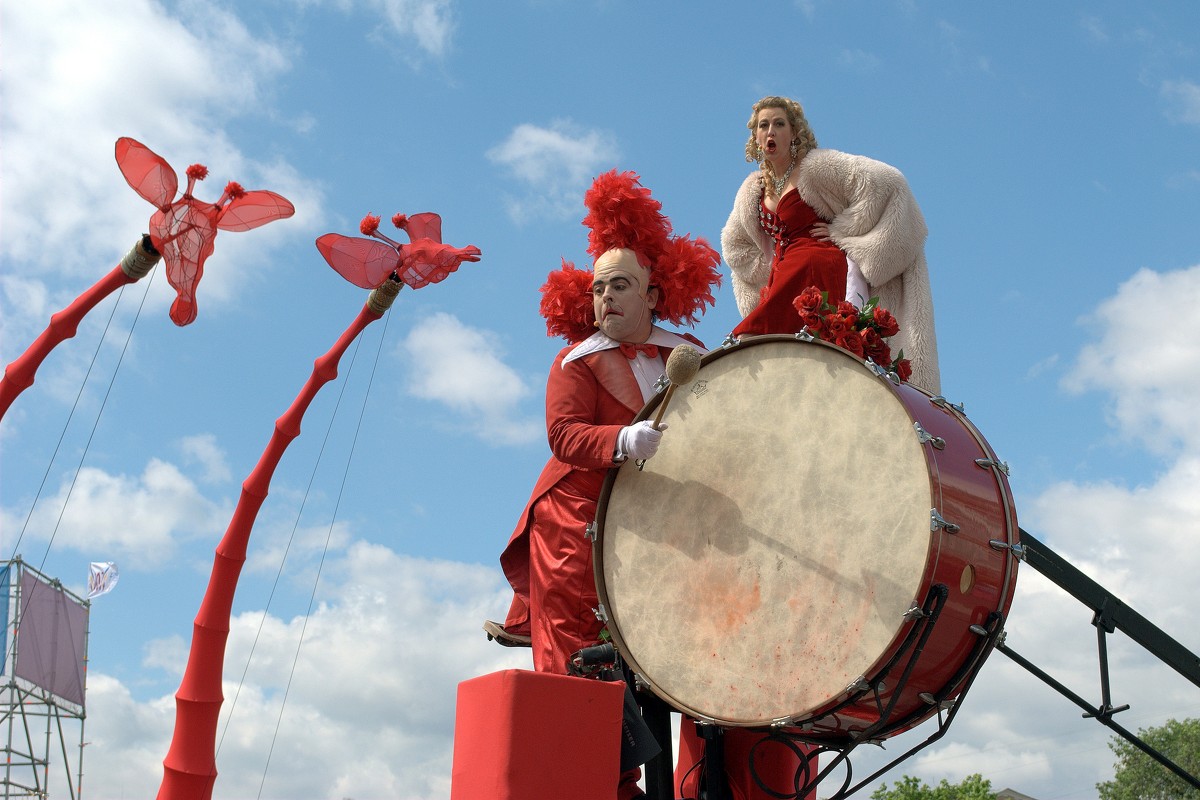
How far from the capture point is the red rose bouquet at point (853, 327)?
475cm

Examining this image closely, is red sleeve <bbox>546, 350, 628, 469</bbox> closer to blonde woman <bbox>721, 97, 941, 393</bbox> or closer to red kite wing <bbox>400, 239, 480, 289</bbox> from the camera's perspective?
blonde woman <bbox>721, 97, 941, 393</bbox>

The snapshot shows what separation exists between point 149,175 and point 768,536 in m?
8.33

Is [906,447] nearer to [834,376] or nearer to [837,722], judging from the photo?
[834,376]

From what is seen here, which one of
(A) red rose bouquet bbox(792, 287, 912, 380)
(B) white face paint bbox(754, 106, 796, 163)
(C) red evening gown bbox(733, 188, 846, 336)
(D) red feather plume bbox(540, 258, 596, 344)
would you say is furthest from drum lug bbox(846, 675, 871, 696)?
(B) white face paint bbox(754, 106, 796, 163)

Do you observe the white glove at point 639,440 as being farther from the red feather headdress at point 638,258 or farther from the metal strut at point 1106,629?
the metal strut at point 1106,629

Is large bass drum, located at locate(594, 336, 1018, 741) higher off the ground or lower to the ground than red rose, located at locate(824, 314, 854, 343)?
lower

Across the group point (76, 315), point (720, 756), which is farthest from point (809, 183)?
point (76, 315)

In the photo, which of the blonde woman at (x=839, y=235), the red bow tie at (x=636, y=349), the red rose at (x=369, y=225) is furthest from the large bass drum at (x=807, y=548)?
the red rose at (x=369, y=225)

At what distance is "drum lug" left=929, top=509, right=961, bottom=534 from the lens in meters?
4.14

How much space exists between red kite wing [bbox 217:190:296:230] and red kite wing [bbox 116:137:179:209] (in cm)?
50

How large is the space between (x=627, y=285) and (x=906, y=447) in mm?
1851

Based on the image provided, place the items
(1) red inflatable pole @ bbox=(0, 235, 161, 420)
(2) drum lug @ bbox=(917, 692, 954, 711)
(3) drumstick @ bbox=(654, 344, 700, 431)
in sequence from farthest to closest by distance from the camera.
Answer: (1) red inflatable pole @ bbox=(0, 235, 161, 420) < (3) drumstick @ bbox=(654, 344, 700, 431) < (2) drum lug @ bbox=(917, 692, 954, 711)

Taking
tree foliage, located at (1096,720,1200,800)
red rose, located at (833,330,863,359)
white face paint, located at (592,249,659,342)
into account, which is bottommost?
red rose, located at (833,330,863,359)

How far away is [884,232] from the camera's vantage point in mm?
5824
